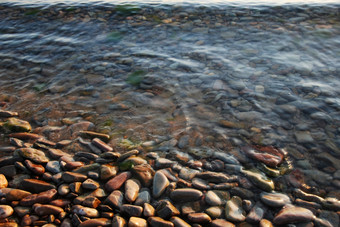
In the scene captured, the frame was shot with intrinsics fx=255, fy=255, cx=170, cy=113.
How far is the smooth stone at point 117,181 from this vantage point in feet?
8.30

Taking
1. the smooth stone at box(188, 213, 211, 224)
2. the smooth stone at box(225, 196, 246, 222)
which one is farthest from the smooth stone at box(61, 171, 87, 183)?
the smooth stone at box(225, 196, 246, 222)

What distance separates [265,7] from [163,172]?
7618 mm

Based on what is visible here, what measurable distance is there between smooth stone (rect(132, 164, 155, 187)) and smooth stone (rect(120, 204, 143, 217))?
0.36 m

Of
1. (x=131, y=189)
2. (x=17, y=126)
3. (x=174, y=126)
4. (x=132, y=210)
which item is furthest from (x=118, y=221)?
(x=17, y=126)

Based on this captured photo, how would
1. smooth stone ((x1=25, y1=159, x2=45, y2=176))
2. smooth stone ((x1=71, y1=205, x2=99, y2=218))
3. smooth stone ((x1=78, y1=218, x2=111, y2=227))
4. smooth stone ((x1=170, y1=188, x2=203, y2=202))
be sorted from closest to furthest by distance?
smooth stone ((x1=78, y1=218, x2=111, y2=227))
smooth stone ((x1=71, y1=205, x2=99, y2=218))
smooth stone ((x1=170, y1=188, x2=203, y2=202))
smooth stone ((x1=25, y1=159, x2=45, y2=176))

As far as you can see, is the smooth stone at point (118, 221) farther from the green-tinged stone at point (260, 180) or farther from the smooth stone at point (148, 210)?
the green-tinged stone at point (260, 180)

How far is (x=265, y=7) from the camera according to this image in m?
8.32

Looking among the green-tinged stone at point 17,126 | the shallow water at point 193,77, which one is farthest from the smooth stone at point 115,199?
the green-tinged stone at point 17,126

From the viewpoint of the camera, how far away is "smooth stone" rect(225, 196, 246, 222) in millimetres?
2248

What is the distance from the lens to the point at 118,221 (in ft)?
7.01

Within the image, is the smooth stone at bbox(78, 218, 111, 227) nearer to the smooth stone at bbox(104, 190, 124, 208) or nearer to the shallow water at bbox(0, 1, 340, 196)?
the smooth stone at bbox(104, 190, 124, 208)

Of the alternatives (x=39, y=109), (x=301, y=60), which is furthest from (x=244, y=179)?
(x=301, y=60)

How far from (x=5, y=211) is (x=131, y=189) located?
108 centimetres

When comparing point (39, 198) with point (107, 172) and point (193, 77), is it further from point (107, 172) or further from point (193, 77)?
point (193, 77)
